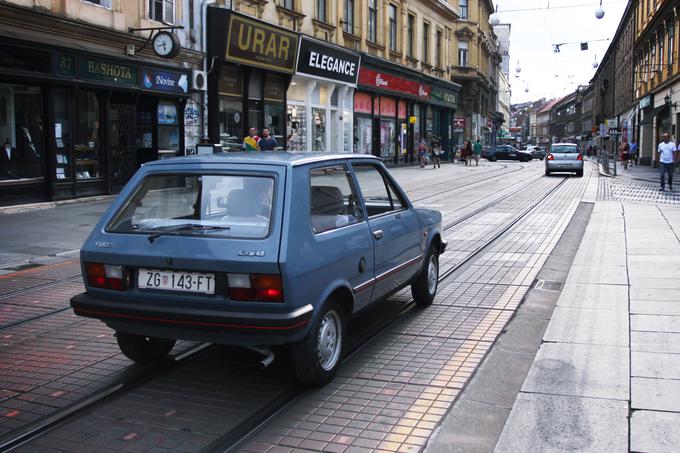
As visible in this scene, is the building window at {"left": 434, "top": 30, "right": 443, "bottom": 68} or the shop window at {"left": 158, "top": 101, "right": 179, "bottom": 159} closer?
the shop window at {"left": 158, "top": 101, "right": 179, "bottom": 159}

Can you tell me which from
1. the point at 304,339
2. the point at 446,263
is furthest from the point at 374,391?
the point at 446,263

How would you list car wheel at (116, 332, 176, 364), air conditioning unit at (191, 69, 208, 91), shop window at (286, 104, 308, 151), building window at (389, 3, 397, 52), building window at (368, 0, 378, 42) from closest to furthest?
car wheel at (116, 332, 176, 364) < air conditioning unit at (191, 69, 208, 91) < shop window at (286, 104, 308, 151) < building window at (368, 0, 378, 42) < building window at (389, 3, 397, 52)

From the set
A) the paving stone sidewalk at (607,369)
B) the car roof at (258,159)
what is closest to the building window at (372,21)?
the paving stone sidewalk at (607,369)

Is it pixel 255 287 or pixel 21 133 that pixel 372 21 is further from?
pixel 255 287

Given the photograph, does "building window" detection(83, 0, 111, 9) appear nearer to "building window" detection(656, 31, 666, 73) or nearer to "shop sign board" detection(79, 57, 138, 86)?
"shop sign board" detection(79, 57, 138, 86)

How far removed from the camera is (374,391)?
4.75 m

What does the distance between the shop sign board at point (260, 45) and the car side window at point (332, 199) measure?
16068 millimetres

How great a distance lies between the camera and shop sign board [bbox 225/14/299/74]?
20.8 metres

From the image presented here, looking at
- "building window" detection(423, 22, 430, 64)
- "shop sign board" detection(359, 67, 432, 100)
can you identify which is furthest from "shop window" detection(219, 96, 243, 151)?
"building window" detection(423, 22, 430, 64)

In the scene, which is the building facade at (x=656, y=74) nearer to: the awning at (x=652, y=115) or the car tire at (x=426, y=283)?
the awning at (x=652, y=115)

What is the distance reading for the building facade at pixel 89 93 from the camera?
1452cm

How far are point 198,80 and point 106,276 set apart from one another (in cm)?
1608

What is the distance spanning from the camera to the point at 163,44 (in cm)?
1742

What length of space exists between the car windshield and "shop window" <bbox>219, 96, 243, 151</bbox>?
53.5ft
